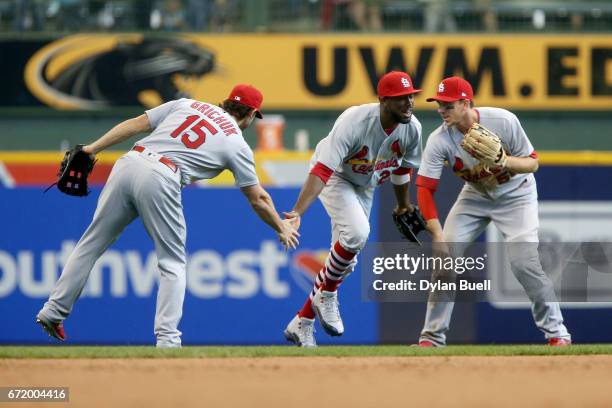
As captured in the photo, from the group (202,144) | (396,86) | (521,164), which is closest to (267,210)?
(202,144)

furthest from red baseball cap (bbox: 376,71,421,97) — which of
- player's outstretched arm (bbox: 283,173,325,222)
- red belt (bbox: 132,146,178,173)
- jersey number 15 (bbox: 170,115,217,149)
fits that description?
red belt (bbox: 132,146,178,173)

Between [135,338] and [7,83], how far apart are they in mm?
7560

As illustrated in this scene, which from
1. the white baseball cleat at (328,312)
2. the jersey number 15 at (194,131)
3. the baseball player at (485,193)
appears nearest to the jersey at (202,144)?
the jersey number 15 at (194,131)

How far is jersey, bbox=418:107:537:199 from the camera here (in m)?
8.05

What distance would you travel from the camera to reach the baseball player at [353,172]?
7559 mm

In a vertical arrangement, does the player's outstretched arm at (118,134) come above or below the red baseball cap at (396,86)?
below

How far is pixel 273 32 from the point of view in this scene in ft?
56.1

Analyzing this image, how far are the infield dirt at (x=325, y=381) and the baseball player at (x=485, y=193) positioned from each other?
1.11m

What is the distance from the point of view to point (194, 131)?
7.38 metres

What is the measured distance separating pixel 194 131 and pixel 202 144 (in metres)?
0.10

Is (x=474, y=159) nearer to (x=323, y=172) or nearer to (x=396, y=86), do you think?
(x=396, y=86)

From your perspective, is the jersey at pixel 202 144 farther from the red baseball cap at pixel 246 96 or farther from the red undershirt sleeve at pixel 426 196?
the red undershirt sleeve at pixel 426 196

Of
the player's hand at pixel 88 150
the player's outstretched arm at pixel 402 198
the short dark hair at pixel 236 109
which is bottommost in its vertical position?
the player's outstretched arm at pixel 402 198

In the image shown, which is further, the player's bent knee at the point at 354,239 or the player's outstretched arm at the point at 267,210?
the player's bent knee at the point at 354,239
